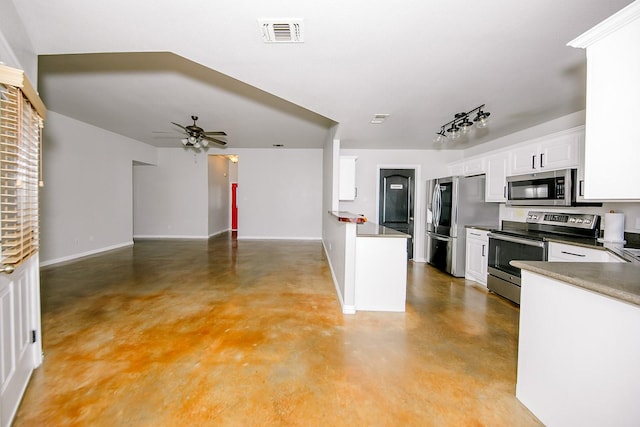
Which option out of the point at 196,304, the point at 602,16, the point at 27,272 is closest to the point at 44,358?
the point at 27,272

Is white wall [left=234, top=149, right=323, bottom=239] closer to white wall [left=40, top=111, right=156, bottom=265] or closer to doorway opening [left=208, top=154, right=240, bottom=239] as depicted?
doorway opening [left=208, top=154, right=240, bottom=239]

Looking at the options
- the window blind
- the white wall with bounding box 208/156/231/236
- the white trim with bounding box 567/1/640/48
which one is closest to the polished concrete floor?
the window blind

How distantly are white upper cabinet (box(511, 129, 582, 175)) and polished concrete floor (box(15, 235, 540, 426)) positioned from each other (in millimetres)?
1728

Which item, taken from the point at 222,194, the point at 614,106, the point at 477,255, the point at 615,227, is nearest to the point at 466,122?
the point at 615,227

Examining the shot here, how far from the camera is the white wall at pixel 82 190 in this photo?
4.76 metres

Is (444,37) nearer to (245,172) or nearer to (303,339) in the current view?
(303,339)

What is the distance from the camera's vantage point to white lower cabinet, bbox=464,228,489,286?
147 inches

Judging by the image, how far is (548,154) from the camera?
305cm

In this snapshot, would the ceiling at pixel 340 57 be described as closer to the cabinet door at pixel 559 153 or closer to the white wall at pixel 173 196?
the cabinet door at pixel 559 153

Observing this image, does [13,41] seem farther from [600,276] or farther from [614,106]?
[600,276]

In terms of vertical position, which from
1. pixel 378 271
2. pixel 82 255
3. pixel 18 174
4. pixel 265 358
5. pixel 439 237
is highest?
pixel 18 174

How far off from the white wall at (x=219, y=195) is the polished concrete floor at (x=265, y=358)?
460cm

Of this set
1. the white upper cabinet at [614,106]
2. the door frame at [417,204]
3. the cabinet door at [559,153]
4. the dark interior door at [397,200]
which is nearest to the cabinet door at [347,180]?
the dark interior door at [397,200]

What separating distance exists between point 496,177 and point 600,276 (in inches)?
117
